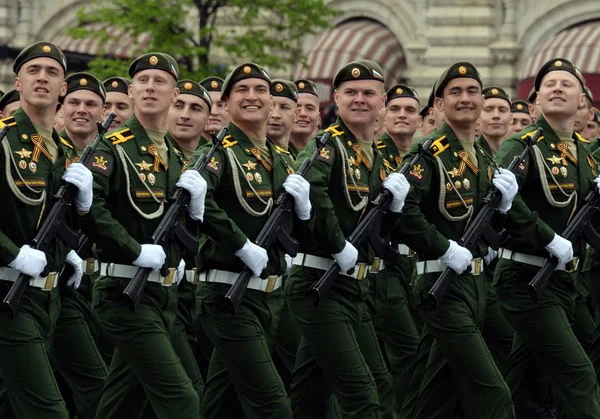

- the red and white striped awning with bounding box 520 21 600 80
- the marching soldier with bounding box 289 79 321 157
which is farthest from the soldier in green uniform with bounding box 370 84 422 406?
the red and white striped awning with bounding box 520 21 600 80

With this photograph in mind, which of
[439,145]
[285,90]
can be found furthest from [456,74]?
[285,90]

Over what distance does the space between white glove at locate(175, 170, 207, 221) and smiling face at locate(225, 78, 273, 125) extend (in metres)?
0.64

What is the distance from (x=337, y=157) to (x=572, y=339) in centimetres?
160

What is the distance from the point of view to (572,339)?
8.80 metres

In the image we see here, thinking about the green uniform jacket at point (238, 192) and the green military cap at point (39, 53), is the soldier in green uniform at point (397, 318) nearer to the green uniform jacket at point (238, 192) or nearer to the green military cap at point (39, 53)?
the green uniform jacket at point (238, 192)

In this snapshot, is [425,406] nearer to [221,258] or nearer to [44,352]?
→ [221,258]

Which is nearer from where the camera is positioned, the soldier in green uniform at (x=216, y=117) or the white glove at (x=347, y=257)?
the white glove at (x=347, y=257)

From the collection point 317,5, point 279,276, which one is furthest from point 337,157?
point 317,5

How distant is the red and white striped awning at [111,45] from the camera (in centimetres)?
2425

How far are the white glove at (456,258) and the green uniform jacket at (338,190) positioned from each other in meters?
0.34

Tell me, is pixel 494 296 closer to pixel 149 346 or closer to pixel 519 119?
pixel 149 346

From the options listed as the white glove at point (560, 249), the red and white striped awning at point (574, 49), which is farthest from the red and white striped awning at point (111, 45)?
the white glove at point (560, 249)

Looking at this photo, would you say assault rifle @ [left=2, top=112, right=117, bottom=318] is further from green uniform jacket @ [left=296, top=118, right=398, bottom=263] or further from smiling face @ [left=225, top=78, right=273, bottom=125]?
green uniform jacket @ [left=296, top=118, right=398, bottom=263]

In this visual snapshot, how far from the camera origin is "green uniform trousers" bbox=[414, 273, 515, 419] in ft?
27.9
